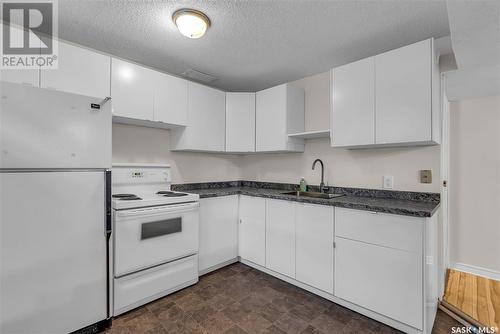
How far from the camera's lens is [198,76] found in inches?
111

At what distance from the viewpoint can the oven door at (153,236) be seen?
1814 mm

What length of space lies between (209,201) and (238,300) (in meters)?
0.99

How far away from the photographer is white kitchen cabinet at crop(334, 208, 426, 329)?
1.55 m

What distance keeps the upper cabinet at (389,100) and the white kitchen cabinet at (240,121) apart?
1.07 metres

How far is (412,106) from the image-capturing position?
1.79 m

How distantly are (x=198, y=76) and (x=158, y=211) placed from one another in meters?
1.69

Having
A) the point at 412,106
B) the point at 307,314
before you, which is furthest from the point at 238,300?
the point at 412,106

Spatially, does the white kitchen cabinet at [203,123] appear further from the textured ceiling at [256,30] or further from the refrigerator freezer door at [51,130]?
the refrigerator freezer door at [51,130]

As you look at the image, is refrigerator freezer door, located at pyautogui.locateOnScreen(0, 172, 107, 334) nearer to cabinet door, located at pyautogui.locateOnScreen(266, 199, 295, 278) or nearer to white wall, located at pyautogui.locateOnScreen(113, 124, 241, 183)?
white wall, located at pyautogui.locateOnScreen(113, 124, 241, 183)

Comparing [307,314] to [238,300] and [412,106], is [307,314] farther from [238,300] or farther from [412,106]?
[412,106]

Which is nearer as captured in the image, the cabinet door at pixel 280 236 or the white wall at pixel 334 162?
the white wall at pixel 334 162

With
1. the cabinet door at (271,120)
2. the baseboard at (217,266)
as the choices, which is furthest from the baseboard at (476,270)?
the baseboard at (217,266)

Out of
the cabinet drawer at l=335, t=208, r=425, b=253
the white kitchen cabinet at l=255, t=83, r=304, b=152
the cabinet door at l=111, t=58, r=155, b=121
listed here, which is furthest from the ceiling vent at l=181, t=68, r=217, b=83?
the cabinet drawer at l=335, t=208, r=425, b=253

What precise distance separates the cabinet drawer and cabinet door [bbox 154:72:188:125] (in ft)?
6.08
